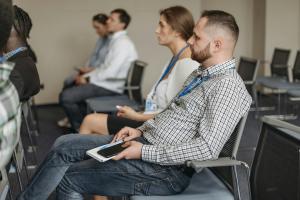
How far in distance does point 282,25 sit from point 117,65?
3.25 metres

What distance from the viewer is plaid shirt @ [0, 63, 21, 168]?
3.25ft

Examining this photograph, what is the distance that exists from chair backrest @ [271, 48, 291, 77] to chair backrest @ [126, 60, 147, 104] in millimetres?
2111

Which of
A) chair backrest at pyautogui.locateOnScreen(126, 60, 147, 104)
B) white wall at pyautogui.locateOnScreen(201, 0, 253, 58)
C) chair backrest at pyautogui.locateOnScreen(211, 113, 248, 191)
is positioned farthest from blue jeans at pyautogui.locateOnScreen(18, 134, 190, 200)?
white wall at pyautogui.locateOnScreen(201, 0, 253, 58)

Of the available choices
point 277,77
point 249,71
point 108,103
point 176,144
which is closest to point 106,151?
point 176,144

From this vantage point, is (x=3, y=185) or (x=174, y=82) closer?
(x=3, y=185)

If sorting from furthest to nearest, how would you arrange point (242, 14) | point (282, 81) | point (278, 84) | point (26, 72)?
1. point (242, 14)
2. point (282, 81)
3. point (278, 84)
4. point (26, 72)

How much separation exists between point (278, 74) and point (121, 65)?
2279 millimetres

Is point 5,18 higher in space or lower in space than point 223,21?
higher

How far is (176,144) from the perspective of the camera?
72.1 inches

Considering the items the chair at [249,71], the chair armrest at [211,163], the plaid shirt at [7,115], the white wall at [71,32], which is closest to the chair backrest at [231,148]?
the chair armrest at [211,163]

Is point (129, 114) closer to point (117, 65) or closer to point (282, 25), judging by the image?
point (117, 65)

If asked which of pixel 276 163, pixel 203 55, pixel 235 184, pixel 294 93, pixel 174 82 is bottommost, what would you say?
pixel 294 93

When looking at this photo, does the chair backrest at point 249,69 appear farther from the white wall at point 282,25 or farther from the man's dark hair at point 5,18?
the man's dark hair at point 5,18

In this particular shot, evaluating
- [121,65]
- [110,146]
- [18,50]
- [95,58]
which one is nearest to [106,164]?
[110,146]
